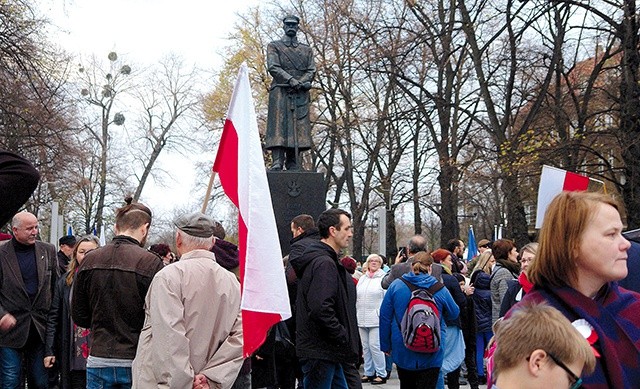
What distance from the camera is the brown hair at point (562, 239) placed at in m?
3.66

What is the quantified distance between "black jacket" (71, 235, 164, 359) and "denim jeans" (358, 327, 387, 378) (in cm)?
846

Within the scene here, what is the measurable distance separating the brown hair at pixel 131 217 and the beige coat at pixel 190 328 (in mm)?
893

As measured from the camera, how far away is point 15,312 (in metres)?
9.40

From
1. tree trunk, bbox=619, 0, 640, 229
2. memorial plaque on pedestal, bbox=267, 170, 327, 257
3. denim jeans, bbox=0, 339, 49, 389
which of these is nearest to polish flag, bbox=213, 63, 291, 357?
denim jeans, bbox=0, 339, 49, 389

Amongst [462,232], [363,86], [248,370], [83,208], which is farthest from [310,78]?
[462,232]

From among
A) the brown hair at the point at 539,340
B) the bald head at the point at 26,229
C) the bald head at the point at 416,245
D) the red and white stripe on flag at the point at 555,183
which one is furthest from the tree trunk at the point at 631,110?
the brown hair at the point at 539,340

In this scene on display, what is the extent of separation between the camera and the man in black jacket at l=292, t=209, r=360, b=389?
25.3 feet

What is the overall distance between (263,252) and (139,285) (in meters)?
1.27

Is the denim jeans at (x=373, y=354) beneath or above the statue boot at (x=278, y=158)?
beneath

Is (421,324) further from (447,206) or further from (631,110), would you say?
(447,206)

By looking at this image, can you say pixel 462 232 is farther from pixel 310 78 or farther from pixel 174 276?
pixel 174 276

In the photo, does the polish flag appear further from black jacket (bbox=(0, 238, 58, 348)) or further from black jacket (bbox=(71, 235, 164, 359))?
black jacket (bbox=(0, 238, 58, 348))

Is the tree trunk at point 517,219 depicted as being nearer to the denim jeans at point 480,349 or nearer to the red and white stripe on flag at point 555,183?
the denim jeans at point 480,349

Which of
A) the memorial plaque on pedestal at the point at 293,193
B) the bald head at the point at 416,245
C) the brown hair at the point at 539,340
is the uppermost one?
the memorial plaque on pedestal at the point at 293,193
